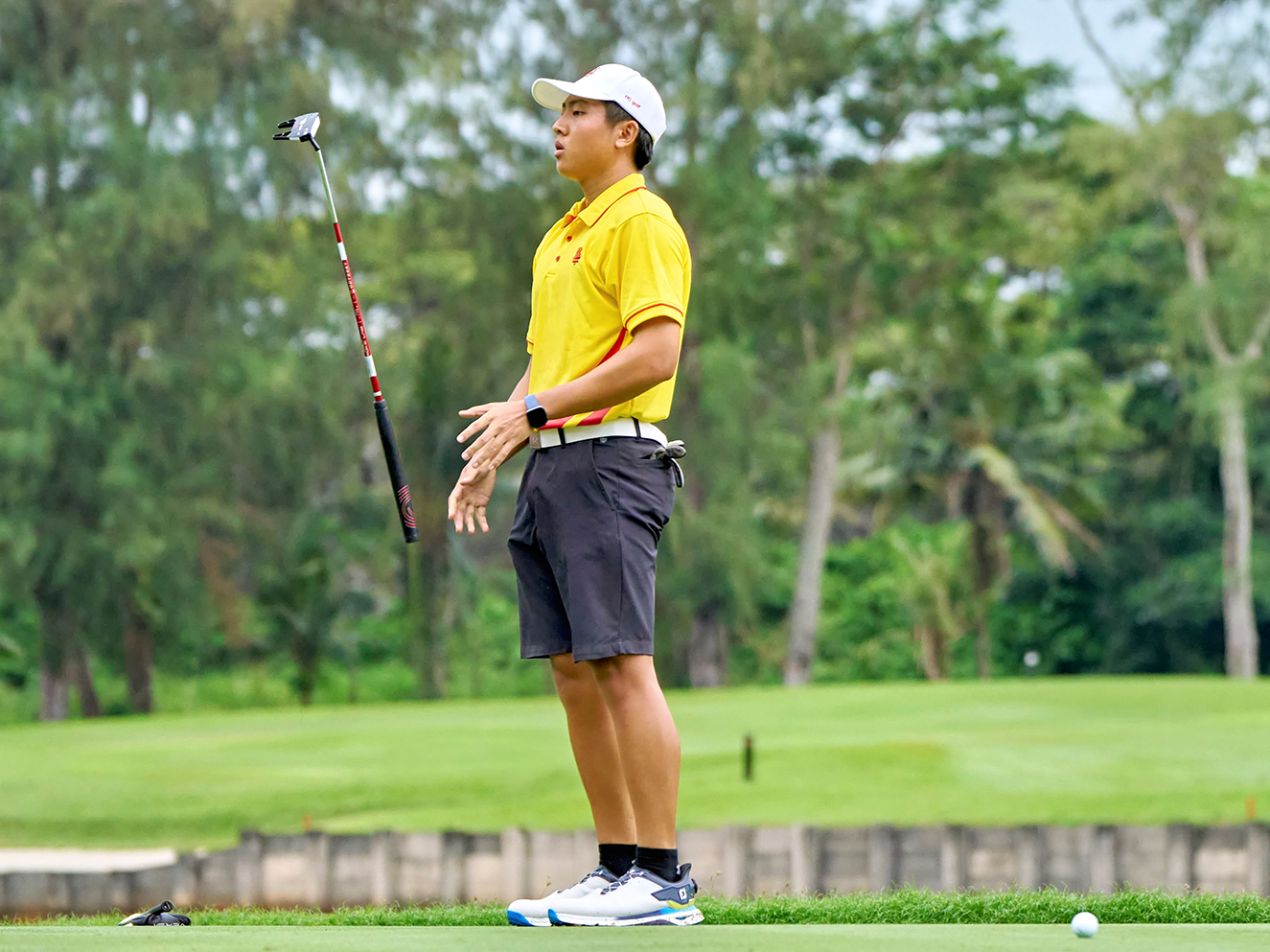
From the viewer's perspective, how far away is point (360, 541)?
96.0 ft

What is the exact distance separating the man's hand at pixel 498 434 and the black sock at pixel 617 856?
914mm

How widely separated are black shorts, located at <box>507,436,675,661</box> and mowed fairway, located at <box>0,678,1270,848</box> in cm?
672

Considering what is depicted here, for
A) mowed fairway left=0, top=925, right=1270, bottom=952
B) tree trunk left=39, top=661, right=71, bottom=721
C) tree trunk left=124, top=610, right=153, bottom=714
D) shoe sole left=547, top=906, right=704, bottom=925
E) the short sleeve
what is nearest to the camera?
mowed fairway left=0, top=925, right=1270, bottom=952

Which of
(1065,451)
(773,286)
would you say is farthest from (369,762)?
(1065,451)

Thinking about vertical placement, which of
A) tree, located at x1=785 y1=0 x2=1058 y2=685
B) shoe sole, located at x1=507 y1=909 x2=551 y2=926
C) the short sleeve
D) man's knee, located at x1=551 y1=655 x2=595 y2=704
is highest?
tree, located at x1=785 y1=0 x2=1058 y2=685

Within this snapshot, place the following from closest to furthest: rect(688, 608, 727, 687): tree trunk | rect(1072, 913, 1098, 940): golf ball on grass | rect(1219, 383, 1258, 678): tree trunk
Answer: rect(1072, 913, 1098, 940): golf ball on grass, rect(688, 608, 727, 687): tree trunk, rect(1219, 383, 1258, 678): tree trunk

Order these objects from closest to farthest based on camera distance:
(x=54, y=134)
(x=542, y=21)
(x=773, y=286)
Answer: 1. (x=54, y=134)
2. (x=542, y=21)
3. (x=773, y=286)

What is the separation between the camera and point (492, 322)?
25.2 m

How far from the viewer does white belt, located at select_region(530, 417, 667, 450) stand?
12.0ft

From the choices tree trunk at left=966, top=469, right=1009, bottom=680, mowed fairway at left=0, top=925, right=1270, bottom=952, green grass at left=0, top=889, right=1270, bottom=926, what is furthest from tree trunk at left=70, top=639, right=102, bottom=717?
mowed fairway at left=0, top=925, right=1270, bottom=952

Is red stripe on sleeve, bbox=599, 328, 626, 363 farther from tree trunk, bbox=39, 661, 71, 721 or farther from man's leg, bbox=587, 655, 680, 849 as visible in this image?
tree trunk, bbox=39, 661, 71, 721

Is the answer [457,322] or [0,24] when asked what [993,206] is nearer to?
[457,322]

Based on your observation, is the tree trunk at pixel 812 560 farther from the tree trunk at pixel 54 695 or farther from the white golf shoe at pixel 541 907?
the white golf shoe at pixel 541 907

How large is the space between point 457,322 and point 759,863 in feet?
62.4
